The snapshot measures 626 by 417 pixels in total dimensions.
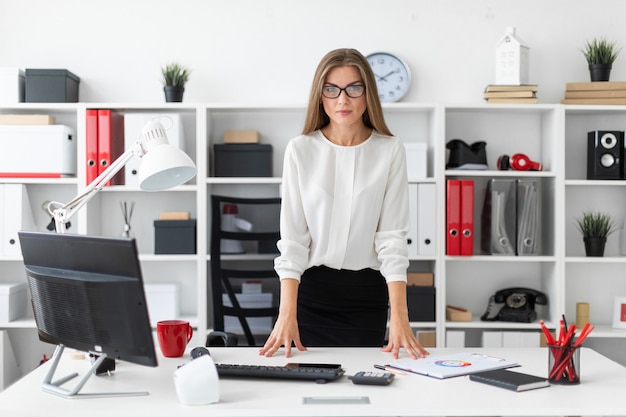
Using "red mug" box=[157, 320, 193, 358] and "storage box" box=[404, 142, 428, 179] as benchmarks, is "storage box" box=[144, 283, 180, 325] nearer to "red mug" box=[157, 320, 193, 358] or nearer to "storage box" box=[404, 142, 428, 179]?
"storage box" box=[404, 142, 428, 179]

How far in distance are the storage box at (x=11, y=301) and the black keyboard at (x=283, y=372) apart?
248cm

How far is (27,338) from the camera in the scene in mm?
4102

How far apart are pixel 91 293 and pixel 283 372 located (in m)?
0.48

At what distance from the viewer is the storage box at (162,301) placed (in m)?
3.87

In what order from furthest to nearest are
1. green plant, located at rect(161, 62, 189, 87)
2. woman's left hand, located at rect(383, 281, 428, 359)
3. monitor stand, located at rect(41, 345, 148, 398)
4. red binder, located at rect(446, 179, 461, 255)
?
green plant, located at rect(161, 62, 189, 87) < red binder, located at rect(446, 179, 461, 255) < woman's left hand, located at rect(383, 281, 428, 359) < monitor stand, located at rect(41, 345, 148, 398)

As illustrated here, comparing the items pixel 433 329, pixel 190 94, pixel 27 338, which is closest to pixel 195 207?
pixel 190 94

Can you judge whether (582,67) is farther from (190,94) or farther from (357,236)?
(357,236)

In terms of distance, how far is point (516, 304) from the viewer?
389 centimetres

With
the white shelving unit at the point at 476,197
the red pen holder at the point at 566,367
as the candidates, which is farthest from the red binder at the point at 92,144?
the red pen holder at the point at 566,367

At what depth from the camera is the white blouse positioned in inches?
86.4

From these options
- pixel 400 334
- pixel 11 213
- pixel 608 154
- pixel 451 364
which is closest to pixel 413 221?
pixel 608 154

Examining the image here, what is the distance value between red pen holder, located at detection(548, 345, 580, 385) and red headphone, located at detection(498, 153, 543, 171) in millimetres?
2297

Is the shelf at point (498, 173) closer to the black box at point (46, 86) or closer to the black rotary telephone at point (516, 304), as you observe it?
the black rotary telephone at point (516, 304)

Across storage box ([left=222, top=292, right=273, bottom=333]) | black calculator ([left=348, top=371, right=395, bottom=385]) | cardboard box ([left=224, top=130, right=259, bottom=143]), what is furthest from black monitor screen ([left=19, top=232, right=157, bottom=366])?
cardboard box ([left=224, top=130, right=259, bottom=143])
